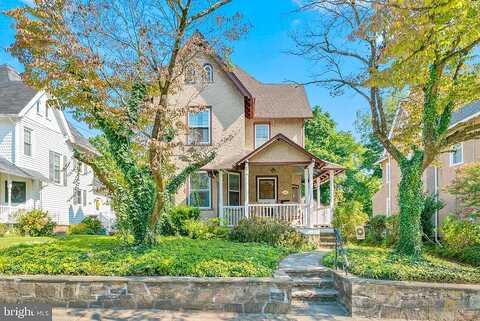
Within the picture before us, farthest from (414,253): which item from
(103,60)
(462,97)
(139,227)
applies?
(103,60)

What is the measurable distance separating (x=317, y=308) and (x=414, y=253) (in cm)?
305

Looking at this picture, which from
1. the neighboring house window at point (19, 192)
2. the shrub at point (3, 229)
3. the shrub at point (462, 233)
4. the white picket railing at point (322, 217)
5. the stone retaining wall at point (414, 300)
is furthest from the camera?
the neighboring house window at point (19, 192)

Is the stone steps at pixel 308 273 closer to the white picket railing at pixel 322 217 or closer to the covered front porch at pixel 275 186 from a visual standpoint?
the covered front porch at pixel 275 186

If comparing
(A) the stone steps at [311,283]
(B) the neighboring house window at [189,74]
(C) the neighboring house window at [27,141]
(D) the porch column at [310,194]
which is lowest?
(A) the stone steps at [311,283]

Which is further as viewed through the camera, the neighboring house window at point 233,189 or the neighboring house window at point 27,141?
the neighboring house window at point 27,141

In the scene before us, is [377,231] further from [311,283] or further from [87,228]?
[87,228]

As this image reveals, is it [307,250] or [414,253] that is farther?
[307,250]

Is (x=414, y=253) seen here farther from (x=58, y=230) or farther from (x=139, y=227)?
(x=58, y=230)

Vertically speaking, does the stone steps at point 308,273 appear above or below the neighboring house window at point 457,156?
below

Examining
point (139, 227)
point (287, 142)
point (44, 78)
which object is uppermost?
point (44, 78)

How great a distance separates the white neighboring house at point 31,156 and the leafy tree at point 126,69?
23.1ft

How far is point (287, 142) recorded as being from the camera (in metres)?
13.9

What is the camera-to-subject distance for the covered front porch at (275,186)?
13914 millimetres

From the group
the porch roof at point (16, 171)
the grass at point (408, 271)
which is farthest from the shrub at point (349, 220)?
the porch roof at point (16, 171)
